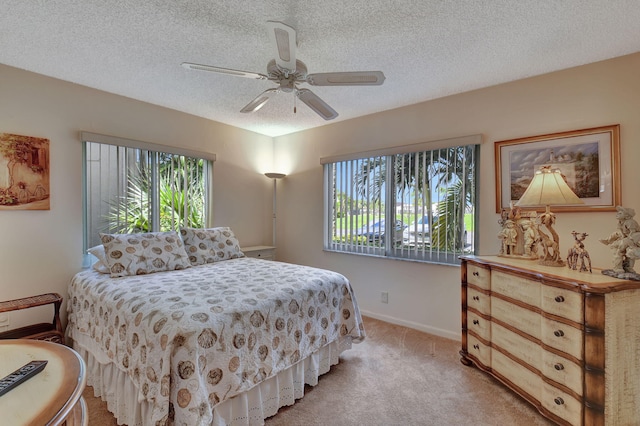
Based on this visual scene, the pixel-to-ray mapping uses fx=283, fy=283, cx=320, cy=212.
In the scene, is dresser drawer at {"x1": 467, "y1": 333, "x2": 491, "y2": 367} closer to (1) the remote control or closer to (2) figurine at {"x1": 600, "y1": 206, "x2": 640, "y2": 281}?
(2) figurine at {"x1": 600, "y1": 206, "x2": 640, "y2": 281}

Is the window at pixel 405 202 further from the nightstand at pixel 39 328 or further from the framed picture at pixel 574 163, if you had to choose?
the nightstand at pixel 39 328

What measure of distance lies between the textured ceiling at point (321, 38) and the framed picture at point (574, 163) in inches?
22.8

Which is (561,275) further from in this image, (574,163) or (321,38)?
(321,38)

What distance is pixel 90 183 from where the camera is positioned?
274 cm

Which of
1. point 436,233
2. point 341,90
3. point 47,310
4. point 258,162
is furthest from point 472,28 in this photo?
point 47,310

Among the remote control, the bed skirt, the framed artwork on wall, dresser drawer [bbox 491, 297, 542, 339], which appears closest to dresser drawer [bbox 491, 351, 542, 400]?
dresser drawer [bbox 491, 297, 542, 339]

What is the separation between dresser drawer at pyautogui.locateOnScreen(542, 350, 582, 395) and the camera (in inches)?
60.3

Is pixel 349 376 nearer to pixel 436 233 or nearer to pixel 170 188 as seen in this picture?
pixel 436 233

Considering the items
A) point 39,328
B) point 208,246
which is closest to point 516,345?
point 208,246

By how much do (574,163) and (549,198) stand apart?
2.21ft

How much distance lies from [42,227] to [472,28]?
365cm

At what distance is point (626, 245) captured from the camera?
5.15 feet

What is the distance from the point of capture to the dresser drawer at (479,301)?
2.17m

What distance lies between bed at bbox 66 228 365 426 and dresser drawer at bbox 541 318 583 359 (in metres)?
1.27
